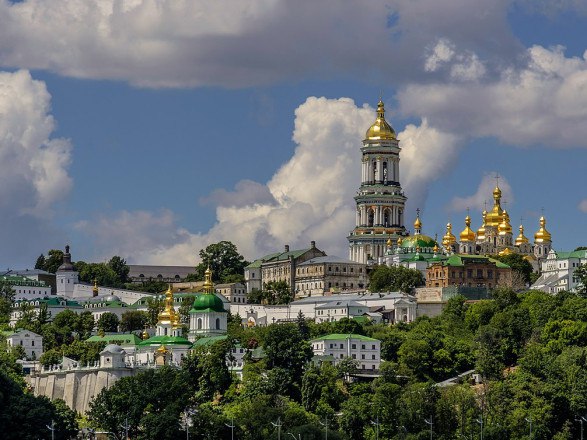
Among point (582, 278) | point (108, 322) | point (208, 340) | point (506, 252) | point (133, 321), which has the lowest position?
point (208, 340)

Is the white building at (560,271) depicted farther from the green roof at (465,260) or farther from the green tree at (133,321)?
the green tree at (133,321)

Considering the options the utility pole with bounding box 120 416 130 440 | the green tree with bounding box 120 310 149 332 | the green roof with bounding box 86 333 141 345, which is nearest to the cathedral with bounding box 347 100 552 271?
the green tree with bounding box 120 310 149 332

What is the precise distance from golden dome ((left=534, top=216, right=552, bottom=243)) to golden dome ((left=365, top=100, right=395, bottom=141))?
15347 millimetres

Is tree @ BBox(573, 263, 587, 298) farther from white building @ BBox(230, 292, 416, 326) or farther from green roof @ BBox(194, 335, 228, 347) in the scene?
green roof @ BBox(194, 335, 228, 347)

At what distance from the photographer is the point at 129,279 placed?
17950 cm

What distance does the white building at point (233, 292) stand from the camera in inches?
6102

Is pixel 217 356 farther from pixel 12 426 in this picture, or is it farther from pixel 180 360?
pixel 12 426

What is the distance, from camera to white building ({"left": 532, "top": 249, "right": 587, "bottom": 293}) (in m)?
138

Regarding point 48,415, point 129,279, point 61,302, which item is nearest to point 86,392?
point 48,415

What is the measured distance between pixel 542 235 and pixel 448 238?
27.3ft

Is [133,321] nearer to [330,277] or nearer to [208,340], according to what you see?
[330,277]

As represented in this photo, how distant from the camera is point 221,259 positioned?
170m

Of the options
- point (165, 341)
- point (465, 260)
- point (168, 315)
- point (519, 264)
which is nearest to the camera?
point (165, 341)

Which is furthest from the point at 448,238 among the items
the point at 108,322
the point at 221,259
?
the point at 108,322
